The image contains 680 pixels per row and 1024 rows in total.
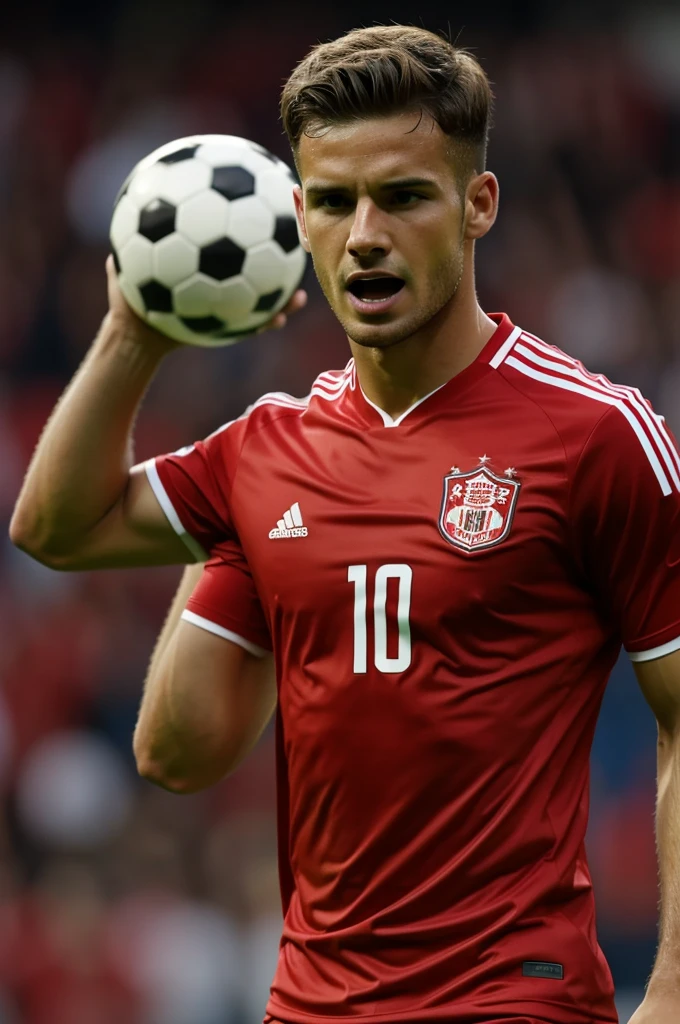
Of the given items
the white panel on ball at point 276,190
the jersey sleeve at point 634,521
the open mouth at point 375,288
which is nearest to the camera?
the jersey sleeve at point 634,521

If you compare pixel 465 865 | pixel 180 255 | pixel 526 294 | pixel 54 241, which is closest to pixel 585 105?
pixel 526 294

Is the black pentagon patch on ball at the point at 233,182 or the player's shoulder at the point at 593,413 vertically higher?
the black pentagon patch on ball at the point at 233,182

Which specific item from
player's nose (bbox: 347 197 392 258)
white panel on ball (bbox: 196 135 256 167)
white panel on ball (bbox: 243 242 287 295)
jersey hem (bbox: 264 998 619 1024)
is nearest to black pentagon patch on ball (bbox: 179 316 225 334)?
white panel on ball (bbox: 243 242 287 295)

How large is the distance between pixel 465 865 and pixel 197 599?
882mm

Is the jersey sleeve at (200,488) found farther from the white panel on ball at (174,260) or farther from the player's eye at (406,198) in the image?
the player's eye at (406,198)

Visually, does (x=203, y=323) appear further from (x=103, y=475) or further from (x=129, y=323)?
(x=103, y=475)

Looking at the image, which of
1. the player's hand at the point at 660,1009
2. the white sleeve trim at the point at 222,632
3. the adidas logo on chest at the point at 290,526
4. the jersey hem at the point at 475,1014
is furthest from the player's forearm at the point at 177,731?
the player's hand at the point at 660,1009

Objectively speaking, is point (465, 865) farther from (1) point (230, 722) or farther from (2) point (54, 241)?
(2) point (54, 241)

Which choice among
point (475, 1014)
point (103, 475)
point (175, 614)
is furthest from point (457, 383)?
point (475, 1014)

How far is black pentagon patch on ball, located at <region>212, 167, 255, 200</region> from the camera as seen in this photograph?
354cm

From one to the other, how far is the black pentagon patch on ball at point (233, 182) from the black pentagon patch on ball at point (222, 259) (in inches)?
4.7

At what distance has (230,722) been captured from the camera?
12.0ft

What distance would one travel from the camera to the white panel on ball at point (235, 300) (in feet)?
11.4

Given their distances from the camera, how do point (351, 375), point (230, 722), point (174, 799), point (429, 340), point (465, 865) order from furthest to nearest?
point (174, 799) < point (230, 722) < point (351, 375) < point (429, 340) < point (465, 865)
